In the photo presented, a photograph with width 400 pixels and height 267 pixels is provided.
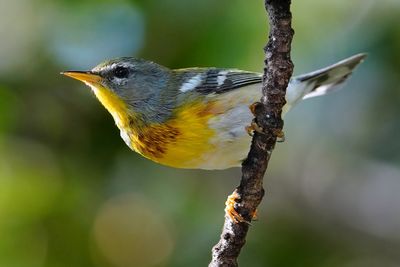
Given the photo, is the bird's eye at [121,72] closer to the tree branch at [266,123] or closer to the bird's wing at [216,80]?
the bird's wing at [216,80]

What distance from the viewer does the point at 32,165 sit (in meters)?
4.39

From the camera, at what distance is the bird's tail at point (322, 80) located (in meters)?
3.80

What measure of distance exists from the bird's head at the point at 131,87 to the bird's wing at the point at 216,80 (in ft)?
0.37

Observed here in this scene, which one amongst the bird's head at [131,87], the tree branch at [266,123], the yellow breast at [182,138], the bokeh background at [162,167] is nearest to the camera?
the tree branch at [266,123]

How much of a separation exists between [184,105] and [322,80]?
1027mm

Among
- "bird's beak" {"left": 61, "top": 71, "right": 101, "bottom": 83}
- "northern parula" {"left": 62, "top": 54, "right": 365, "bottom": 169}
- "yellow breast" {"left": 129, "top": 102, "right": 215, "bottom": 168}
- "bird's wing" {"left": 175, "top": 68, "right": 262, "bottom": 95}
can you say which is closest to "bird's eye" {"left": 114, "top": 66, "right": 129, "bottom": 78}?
"northern parula" {"left": 62, "top": 54, "right": 365, "bottom": 169}

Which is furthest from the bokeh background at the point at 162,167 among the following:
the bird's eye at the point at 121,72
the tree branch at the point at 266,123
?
the tree branch at the point at 266,123

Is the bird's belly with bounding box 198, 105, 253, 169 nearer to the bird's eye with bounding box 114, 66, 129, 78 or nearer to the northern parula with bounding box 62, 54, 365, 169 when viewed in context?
the northern parula with bounding box 62, 54, 365, 169

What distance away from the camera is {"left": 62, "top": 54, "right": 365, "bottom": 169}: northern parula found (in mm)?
3297

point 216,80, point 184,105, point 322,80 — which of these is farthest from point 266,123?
point 322,80

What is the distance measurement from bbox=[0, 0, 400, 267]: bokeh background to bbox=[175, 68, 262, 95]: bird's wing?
244 mm

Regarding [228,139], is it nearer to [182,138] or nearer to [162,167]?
Result: [182,138]

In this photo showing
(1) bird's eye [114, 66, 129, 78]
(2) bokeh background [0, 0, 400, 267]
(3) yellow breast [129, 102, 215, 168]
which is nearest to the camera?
(3) yellow breast [129, 102, 215, 168]

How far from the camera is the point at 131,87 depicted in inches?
148
